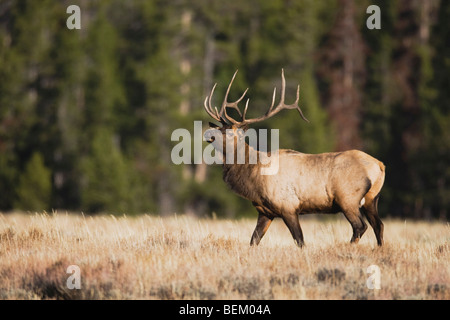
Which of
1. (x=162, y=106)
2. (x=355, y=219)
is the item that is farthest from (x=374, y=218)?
(x=162, y=106)

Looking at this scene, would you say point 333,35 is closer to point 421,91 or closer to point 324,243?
point 421,91

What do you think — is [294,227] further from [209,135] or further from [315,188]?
Result: [209,135]

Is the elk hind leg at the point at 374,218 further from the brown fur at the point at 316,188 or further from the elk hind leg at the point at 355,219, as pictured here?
the elk hind leg at the point at 355,219

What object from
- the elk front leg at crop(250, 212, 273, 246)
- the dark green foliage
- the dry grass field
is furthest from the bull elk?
the dark green foliage

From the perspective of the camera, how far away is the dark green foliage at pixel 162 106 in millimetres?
29141

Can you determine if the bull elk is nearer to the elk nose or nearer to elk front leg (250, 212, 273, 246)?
elk front leg (250, 212, 273, 246)

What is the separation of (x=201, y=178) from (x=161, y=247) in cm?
2410

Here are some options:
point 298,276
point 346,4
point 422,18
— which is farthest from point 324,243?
point 422,18

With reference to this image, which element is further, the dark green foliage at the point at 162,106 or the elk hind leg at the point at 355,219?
the dark green foliage at the point at 162,106

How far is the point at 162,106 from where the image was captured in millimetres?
29984

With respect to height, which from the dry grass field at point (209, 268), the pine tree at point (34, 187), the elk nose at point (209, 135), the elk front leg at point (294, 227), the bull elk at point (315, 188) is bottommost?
the pine tree at point (34, 187)

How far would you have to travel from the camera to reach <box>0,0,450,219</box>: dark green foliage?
29.1 metres

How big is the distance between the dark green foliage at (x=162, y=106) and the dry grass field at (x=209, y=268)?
18.7m

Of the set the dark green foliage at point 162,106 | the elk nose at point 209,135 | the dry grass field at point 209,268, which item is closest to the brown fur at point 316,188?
the dry grass field at point 209,268
